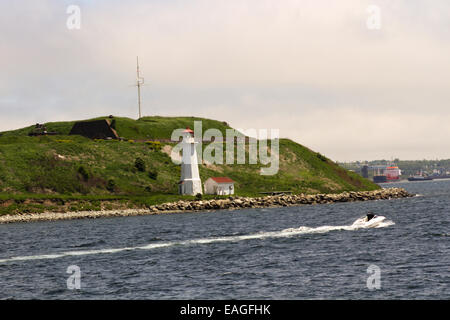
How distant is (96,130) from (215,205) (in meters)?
72.8

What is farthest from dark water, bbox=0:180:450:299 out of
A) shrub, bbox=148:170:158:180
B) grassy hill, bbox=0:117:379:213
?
shrub, bbox=148:170:158:180

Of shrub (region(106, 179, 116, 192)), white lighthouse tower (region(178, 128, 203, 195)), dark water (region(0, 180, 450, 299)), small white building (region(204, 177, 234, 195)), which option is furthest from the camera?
small white building (region(204, 177, 234, 195))

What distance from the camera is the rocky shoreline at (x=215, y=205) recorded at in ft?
329

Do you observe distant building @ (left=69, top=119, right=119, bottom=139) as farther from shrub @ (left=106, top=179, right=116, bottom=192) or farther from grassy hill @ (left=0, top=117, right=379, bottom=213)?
shrub @ (left=106, top=179, right=116, bottom=192)

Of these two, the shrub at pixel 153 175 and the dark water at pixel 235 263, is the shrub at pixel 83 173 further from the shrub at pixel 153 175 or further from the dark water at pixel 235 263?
the dark water at pixel 235 263

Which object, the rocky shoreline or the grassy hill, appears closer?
the rocky shoreline

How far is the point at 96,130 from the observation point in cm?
17650

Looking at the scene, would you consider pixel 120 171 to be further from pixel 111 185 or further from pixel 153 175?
pixel 111 185

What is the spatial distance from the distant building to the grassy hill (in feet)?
19.8

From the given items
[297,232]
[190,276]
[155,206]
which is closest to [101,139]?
[155,206]

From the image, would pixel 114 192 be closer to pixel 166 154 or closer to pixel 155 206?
pixel 155 206

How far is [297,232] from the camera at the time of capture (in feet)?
203

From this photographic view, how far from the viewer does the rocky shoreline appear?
100312 mm

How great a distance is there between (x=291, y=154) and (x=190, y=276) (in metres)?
149
